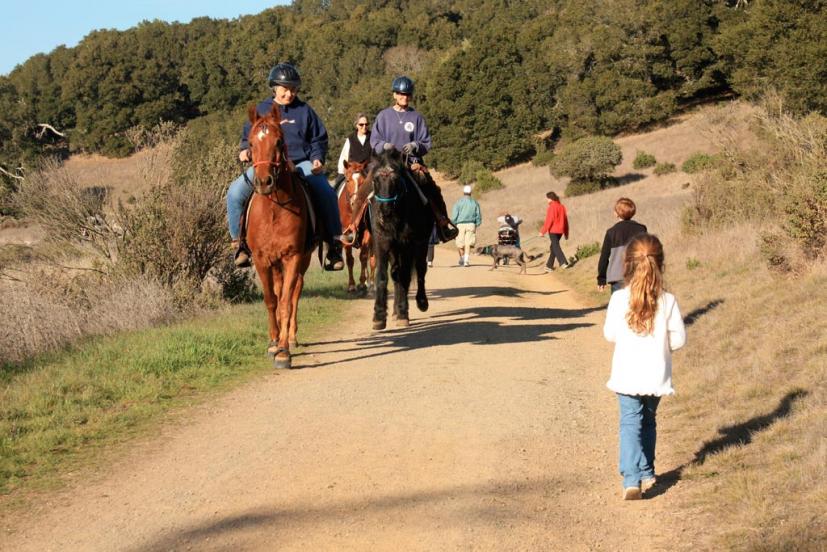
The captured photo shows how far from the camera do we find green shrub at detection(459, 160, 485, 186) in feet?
232

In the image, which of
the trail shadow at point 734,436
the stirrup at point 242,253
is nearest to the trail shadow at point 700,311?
the trail shadow at point 734,436

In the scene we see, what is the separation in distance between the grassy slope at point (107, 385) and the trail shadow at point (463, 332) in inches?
43.0

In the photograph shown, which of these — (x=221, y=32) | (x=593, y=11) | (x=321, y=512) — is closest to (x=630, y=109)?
(x=593, y=11)

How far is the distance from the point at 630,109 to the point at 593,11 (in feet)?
44.4

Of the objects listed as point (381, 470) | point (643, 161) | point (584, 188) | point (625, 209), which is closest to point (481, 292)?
point (625, 209)

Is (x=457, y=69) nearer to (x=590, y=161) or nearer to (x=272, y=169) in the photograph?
(x=590, y=161)

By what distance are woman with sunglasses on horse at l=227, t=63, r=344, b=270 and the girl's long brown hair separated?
20.2 ft

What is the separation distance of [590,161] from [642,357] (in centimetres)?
4859

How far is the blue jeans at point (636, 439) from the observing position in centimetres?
605

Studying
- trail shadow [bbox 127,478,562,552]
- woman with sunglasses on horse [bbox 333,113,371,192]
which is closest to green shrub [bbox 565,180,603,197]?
woman with sunglasses on horse [bbox 333,113,371,192]

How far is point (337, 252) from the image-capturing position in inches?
488

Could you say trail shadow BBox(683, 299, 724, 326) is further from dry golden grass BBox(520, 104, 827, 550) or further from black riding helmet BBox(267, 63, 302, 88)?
black riding helmet BBox(267, 63, 302, 88)

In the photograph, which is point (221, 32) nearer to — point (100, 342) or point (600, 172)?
point (600, 172)

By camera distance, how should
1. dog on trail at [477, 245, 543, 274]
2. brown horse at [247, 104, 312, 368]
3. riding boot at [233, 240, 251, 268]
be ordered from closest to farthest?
brown horse at [247, 104, 312, 368] → riding boot at [233, 240, 251, 268] → dog on trail at [477, 245, 543, 274]
